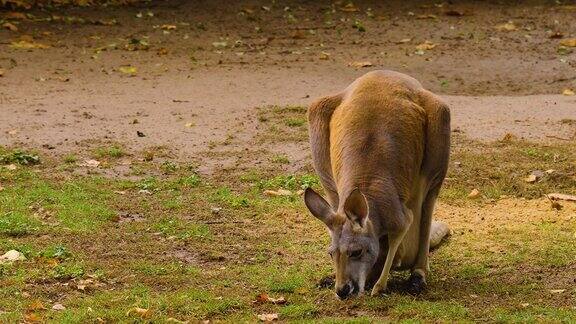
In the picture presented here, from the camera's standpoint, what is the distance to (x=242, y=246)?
7.91 m

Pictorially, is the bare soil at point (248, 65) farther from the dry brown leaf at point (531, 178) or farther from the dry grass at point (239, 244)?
the dry brown leaf at point (531, 178)

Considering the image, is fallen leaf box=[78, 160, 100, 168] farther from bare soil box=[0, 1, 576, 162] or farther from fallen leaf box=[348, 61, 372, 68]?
fallen leaf box=[348, 61, 372, 68]

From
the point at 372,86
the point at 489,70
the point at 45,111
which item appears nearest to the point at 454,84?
the point at 489,70

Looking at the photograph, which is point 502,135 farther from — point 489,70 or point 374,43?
point 374,43

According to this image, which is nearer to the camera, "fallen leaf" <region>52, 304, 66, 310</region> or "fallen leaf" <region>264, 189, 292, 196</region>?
"fallen leaf" <region>52, 304, 66, 310</region>

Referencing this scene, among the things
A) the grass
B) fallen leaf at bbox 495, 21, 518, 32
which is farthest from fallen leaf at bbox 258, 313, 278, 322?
fallen leaf at bbox 495, 21, 518, 32

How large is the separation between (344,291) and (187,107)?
615cm

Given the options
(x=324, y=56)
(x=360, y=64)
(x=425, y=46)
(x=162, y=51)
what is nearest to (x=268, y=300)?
(x=360, y=64)

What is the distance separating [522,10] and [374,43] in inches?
137

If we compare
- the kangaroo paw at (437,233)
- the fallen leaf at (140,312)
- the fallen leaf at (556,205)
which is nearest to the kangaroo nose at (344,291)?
the fallen leaf at (140,312)

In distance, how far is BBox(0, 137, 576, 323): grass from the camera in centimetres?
649

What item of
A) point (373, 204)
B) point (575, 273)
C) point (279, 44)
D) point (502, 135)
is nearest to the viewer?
point (373, 204)

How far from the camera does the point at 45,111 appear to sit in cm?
1175

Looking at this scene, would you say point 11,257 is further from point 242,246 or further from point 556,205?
point 556,205
